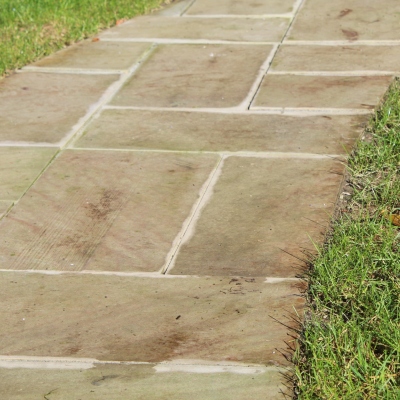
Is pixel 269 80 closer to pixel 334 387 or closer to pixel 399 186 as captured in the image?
pixel 399 186

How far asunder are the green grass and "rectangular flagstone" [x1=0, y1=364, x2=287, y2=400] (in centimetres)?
395

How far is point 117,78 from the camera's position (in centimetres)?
675

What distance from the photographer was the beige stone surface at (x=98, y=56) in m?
7.05

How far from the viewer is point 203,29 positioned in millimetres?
7805

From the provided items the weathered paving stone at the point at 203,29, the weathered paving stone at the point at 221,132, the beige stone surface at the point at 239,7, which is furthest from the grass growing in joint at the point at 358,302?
the beige stone surface at the point at 239,7

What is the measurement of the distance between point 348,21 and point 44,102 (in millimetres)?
2984

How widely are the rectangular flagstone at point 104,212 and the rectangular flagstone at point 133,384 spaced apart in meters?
0.84

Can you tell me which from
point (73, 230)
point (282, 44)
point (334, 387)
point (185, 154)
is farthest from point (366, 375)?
point (282, 44)

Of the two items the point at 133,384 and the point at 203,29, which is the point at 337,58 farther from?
the point at 133,384

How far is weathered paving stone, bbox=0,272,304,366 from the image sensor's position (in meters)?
3.51

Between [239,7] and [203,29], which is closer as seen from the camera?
[203,29]

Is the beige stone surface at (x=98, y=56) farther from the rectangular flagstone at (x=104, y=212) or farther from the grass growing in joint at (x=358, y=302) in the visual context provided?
the grass growing in joint at (x=358, y=302)

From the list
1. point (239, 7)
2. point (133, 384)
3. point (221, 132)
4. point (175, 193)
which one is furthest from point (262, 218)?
point (239, 7)

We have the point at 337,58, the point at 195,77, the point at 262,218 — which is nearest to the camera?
the point at 262,218
